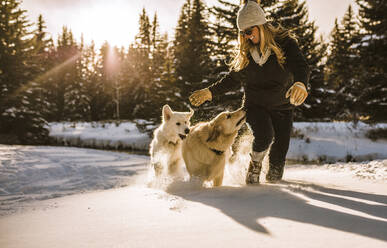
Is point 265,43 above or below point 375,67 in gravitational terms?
below

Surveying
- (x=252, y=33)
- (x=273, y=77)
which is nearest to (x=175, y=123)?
(x=273, y=77)

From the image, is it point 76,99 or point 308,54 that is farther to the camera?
point 76,99

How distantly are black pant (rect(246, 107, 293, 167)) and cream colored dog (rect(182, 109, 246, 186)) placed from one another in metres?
0.30

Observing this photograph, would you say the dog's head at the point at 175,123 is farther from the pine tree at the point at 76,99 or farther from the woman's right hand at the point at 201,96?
the pine tree at the point at 76,99

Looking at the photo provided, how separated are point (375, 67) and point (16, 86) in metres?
21.1

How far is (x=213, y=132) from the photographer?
388 centimetres

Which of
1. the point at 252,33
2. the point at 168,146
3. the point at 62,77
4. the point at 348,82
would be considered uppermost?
the point at 62,77

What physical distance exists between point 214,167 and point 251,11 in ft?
A: 6.85

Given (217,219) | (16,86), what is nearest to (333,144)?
(217,219)

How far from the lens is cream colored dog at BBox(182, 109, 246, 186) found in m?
3.82

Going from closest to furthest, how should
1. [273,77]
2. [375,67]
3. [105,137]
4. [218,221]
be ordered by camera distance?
1. [218,221]
2. [273,77]
3. [375,67]
4. [105,137]

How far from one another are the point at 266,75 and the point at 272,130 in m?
0.69

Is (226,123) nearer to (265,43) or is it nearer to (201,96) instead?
(201,96)

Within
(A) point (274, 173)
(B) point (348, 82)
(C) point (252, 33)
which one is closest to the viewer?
(C) point (252, 33)
